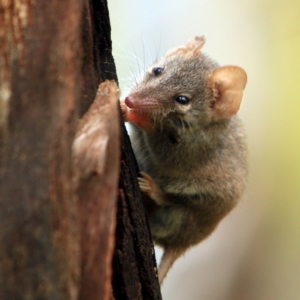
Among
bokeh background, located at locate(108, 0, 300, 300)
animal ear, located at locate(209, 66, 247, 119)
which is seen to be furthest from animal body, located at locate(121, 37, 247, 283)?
bokeh background, located at locate(108, 0, 300, 300)

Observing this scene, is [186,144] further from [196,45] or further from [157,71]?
[196,45]

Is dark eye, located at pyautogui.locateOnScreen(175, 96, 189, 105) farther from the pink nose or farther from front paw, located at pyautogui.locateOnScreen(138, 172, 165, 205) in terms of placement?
front paw, located at pyautogui.locateOnScreen(138, 172, 165, 205)

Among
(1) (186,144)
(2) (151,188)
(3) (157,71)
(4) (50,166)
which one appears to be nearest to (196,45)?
(3) (157,71)

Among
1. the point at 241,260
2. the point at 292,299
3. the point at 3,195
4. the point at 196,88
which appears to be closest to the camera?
the point at 3,195

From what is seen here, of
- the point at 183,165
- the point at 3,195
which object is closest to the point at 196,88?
the point at 183,165

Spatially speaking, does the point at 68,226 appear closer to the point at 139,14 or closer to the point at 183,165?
the point at 183,165

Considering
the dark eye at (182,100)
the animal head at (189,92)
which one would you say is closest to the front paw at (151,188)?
the animal head at (189,92)

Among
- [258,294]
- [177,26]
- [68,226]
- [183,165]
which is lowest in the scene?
[258,294]
